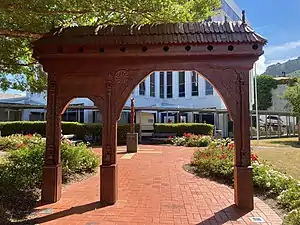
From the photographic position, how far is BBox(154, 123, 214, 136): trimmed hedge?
20188mm

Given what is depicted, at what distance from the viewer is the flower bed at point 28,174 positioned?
16.6 ft

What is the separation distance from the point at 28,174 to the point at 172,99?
23.0 meters

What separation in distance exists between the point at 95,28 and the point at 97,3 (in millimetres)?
1021

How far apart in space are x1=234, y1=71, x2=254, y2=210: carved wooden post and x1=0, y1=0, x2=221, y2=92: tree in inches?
113

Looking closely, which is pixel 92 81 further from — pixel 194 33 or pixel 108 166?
pixel 194 33

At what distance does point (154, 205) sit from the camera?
527 centimetres

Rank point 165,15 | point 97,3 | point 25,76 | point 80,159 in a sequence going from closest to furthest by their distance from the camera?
point 97,3, point 165,15, point 80,159, point 25,76

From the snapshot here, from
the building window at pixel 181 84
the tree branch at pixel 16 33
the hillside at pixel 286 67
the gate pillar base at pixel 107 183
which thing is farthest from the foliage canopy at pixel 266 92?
the hillside at pixel 286 67

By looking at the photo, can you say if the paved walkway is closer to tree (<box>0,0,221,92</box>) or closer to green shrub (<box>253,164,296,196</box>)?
green shrub (<box>253,164,296,196</box>)

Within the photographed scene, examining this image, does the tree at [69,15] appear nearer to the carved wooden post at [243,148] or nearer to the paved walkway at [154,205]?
the carved wooden post at [243,148]

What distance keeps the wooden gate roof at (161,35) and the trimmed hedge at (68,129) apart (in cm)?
1274

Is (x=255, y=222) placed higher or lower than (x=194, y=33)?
lower

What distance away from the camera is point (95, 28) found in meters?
5.57

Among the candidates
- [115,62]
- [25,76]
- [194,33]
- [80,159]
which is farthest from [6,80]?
[194,33]
